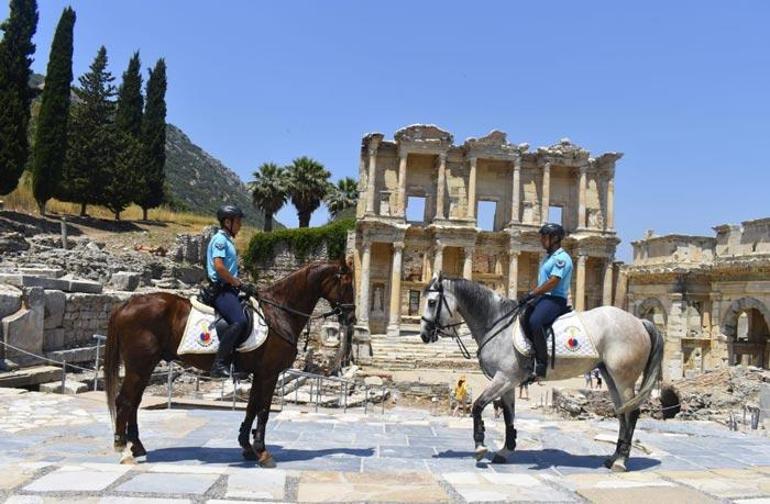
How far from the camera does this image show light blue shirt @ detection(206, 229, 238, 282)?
20.4ft

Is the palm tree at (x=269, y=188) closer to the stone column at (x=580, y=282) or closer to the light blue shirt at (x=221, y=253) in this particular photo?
the stone column at (x=580, y=282)

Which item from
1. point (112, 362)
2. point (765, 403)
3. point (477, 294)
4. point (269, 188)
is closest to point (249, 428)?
point (112, 362)

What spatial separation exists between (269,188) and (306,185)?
278 centimetres

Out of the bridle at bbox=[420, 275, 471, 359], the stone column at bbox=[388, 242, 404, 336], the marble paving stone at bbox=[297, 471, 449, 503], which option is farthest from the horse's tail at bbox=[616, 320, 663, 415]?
the stone column at bbox=[388, 242, 404, 336]

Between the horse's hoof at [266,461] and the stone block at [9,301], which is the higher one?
the stone block at [9,301]

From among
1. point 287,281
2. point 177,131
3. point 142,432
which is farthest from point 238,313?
point 177,131

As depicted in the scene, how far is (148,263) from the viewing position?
32.3m

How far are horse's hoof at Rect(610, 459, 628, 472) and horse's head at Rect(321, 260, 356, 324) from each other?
318 centimetres

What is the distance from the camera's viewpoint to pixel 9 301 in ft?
34.5

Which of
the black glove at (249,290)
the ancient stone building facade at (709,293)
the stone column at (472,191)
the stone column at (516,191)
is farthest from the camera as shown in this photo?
the stone column at (516,191)

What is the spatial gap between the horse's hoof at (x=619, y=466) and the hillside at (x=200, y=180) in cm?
8363

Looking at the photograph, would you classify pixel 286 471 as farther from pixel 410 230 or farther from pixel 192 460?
pixel 410 230

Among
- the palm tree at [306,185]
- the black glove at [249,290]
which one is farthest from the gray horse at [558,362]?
the palm tree at [306,185]

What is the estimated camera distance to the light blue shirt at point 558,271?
6762mm
